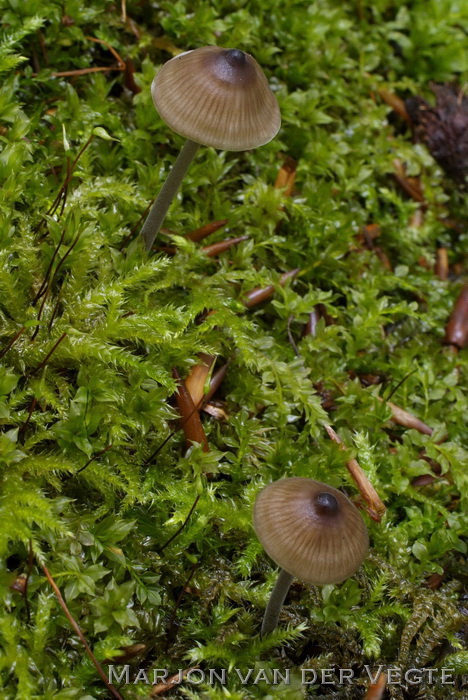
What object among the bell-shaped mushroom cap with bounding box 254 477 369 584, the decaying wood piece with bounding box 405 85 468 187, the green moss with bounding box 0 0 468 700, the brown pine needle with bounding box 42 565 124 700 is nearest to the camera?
the bell-shaped mushroom cap with bounding box 254 477 369 584

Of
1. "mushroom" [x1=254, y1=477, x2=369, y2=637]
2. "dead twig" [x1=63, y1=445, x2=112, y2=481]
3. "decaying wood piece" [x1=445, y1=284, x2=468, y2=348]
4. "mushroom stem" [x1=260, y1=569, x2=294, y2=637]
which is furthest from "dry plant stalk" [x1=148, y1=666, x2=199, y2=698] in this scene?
"decaying wood piece" [x1=445, y1=284, x2=468, y2=348]

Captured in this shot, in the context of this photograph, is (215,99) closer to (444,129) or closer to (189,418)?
(189,418)

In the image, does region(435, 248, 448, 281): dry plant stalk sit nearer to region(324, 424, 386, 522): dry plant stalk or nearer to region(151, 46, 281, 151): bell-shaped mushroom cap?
region(324, 424, 386, 522): dry plant stalk

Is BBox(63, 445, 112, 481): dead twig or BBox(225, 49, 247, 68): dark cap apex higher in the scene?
BBox(225, 49, 247, 68): dark cap apex

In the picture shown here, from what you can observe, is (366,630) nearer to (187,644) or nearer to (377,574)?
(377,574)

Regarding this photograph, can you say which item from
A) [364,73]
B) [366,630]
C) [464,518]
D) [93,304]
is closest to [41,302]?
[93,304]

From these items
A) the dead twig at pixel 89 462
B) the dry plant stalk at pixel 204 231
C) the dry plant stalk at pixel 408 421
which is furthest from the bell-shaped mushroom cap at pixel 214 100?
the dry plant stalk at pixel 408 421

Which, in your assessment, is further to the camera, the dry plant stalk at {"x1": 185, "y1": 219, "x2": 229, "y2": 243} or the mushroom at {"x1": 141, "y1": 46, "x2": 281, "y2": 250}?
the dry plant stalk at {"x1": 185, "y1": 219, "x2": 229, "y2": 243}
